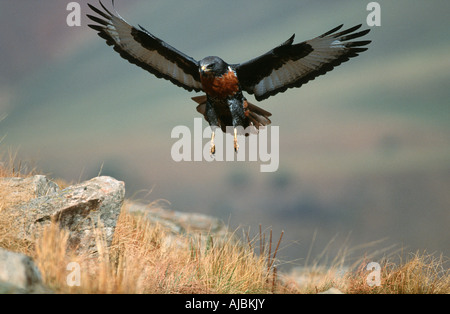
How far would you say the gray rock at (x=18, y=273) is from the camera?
320 centimetres

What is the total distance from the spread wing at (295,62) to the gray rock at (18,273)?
13.9 ft

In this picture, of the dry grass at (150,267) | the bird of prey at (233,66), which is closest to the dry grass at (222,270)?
the dry grass at (150,267)

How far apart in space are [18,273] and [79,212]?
1708 mm

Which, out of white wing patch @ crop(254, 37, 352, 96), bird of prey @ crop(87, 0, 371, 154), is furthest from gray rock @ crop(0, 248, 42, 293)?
white wing patch @ crop(254, 37, 352, 96)

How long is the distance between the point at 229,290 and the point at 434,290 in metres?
2.60

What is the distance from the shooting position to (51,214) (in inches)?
191

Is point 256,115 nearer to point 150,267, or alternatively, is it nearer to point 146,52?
point 146,52

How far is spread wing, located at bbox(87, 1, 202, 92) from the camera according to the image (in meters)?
6.83

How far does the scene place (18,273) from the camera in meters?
3.26

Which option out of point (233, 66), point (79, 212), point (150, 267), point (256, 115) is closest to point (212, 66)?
point (233, 66)

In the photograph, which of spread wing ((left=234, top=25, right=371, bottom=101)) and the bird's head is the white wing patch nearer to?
spread wing ((left=234, top=25, right=371, bottom=101))

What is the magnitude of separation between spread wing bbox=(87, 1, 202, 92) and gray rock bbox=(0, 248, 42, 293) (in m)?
4.31
